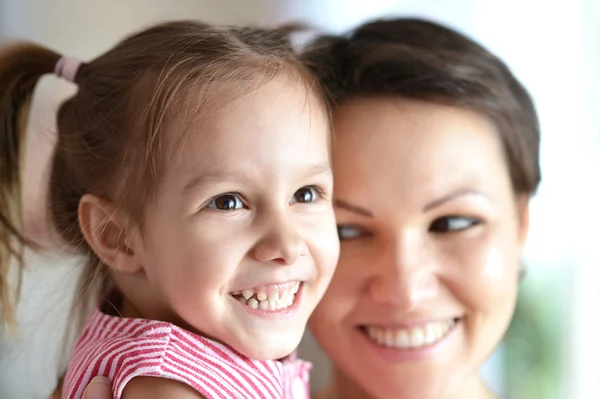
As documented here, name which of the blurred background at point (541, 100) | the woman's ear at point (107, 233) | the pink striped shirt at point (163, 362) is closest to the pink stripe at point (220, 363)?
the pink striped shirt at point (163, 362)

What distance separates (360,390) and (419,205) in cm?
46

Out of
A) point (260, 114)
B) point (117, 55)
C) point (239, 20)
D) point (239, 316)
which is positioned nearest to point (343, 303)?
point (239, 316)

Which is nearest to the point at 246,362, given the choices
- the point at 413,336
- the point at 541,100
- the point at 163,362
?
the point at 163,362

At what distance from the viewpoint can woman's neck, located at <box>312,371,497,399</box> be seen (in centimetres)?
151

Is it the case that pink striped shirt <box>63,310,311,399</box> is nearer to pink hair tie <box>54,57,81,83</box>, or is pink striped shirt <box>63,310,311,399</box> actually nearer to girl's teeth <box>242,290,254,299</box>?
girl's teeth <box>242,290,254,299</box>

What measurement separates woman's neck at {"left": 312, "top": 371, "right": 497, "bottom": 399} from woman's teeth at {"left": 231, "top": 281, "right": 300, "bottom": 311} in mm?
488

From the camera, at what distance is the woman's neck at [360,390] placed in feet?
4.94

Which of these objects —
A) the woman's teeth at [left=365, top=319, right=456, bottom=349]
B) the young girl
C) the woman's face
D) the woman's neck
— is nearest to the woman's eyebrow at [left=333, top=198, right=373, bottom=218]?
the woman's face

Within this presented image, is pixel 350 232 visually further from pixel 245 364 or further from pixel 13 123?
pixel 13 123

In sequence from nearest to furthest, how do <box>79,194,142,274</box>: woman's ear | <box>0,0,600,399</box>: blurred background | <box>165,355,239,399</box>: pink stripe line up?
1. <box>165,355,239,399</box>: pink stripe
2. <box>79,194,142,274</box>: woman's ear
3. <box>0,0,600,399</box>: blurred background

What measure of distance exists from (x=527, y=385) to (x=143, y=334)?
1.37 meters

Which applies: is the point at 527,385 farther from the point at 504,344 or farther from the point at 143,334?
the point at 143,334

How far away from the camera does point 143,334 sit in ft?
3.46

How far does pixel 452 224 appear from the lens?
1340 mm
